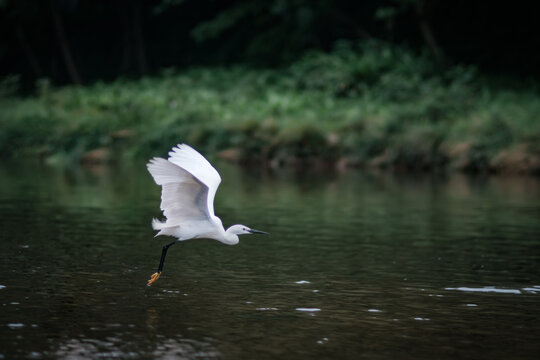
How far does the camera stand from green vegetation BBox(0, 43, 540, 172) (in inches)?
1216

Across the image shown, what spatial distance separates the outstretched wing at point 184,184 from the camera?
9.73 m

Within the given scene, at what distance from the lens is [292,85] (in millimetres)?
39594

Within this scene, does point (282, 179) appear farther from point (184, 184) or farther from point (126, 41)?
point (126, 41)

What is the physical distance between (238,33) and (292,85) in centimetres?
1043

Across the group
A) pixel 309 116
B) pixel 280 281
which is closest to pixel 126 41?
pixel 309 116

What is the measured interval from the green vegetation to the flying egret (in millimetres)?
19541

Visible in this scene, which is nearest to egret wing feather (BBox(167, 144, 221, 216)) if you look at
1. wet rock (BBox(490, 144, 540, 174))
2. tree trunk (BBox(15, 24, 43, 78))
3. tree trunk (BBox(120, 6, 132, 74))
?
wet rock (BBox(490, 144, 540, 174))

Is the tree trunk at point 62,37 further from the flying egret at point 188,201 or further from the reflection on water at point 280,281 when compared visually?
the flying egret at point 188,201

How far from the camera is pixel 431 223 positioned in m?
17.7

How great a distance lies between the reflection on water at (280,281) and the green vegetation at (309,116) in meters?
9.38

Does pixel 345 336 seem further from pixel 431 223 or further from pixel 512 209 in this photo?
pixel 512 209

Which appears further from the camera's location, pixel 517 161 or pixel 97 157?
pixel 97 157

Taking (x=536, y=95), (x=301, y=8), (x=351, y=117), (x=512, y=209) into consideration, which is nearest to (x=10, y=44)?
(x=301, y=8)

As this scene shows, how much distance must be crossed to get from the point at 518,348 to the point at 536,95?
28415mm
